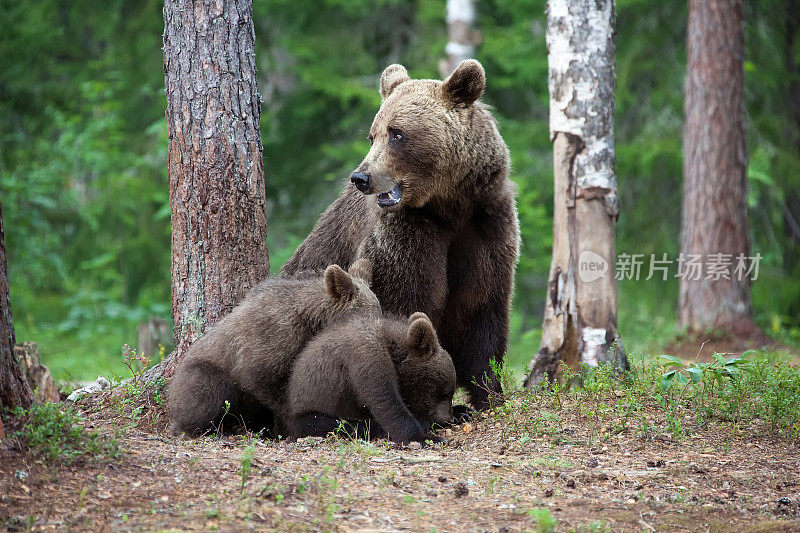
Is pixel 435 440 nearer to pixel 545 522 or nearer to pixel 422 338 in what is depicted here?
pixel 422 338

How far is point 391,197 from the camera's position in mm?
5793

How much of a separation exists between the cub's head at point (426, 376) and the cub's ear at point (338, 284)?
0.48 m

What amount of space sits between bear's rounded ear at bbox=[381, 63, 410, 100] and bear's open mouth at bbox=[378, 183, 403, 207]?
101 centimetres

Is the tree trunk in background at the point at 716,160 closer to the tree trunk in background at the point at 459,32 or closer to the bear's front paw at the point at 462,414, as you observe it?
the tree trunk in background at the point at 459,32

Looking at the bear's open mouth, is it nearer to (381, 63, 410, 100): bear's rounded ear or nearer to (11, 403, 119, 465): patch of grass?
(381, 63, 410, 100): bear's rounded ear

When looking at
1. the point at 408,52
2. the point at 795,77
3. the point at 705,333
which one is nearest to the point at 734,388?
the point at 705,333

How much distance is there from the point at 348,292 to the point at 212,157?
4.91 feet

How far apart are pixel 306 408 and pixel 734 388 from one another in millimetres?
2972

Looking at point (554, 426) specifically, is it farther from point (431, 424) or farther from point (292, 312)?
point (292, 312)

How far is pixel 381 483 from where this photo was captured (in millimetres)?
4156

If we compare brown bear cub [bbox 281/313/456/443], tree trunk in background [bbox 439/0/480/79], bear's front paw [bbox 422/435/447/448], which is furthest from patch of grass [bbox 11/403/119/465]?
tree trunk in background [bbox 439/0/480/79]

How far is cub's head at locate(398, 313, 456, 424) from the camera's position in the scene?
539 cm

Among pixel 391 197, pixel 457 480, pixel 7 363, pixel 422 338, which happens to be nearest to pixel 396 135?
pixel 391 197

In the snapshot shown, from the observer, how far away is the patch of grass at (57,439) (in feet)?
12.8
